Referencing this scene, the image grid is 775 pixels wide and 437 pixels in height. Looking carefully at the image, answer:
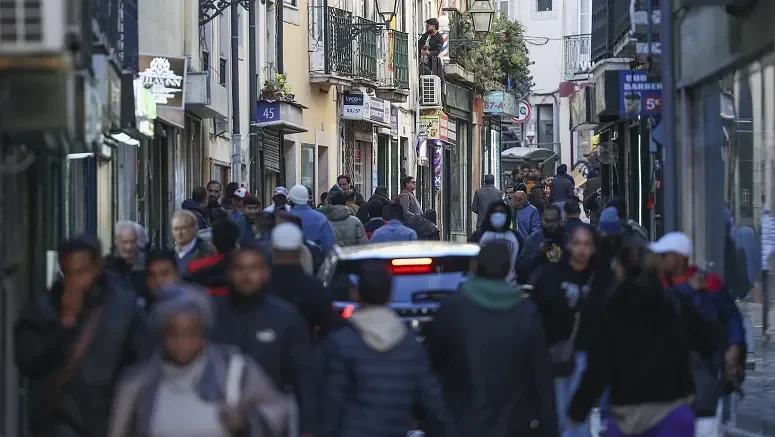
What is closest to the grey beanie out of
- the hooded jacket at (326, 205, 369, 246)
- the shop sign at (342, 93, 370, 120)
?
the hooded jacket at (326, 205, 369, 246)

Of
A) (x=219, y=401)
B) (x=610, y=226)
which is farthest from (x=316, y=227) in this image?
(x=219, y=401)

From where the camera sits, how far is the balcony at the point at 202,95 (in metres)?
27.6

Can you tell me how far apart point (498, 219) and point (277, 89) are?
20.4m

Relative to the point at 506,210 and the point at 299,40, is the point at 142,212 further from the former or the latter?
the point at 299,40

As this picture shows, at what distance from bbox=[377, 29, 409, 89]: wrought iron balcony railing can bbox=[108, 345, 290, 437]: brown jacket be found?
3912 centimetres

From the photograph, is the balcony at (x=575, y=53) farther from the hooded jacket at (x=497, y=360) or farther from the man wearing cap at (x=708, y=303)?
the hooded jacket at (x=497, y=360)

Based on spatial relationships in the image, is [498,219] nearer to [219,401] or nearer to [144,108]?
[144,108]

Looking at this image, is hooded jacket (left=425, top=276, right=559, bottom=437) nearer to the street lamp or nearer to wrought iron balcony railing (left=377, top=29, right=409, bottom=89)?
wrought iron balcony railing (left=377, top=29, right=409, bottom=89)

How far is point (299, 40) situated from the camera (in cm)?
4066

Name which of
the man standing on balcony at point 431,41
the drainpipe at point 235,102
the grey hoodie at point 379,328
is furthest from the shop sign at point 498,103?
the grey hoodie at point 379,328

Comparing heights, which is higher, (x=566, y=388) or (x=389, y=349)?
(x=389, y=349)

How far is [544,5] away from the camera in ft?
257

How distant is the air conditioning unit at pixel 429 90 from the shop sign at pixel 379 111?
634 centimetres

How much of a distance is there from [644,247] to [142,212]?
17.5m
